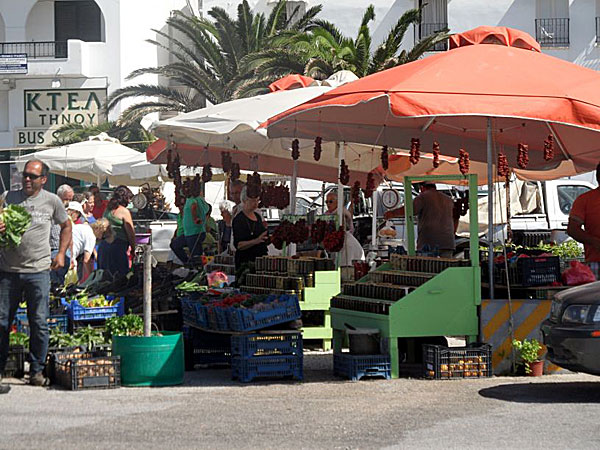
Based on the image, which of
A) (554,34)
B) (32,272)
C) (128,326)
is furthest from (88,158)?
(554,34)

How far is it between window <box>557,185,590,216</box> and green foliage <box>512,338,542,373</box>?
39.9 feet

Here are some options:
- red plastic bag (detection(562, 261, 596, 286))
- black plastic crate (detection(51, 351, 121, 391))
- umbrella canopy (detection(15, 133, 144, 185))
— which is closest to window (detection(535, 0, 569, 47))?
umbrella canopy (detection(15, 133, 144, 185))

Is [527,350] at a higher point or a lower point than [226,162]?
lower

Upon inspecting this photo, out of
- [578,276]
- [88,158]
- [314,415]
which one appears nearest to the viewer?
[314,415]

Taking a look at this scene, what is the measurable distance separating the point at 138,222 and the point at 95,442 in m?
17.9

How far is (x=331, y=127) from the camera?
46.0 feet

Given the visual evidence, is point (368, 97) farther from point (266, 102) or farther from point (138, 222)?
point (138, 222)

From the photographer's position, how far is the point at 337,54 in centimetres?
3275

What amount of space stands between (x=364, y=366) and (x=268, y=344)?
946 mm

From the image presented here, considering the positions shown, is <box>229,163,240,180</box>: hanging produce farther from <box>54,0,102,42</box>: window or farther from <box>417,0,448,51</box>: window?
<box>54,0,102,42</box>: window

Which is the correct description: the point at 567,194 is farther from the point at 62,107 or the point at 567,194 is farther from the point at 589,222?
the point at 62,107

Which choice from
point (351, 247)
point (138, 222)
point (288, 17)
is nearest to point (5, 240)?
point (351, 247)

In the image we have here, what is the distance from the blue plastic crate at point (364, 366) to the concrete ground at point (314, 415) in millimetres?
135

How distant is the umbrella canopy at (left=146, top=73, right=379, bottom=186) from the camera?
14188 mm
